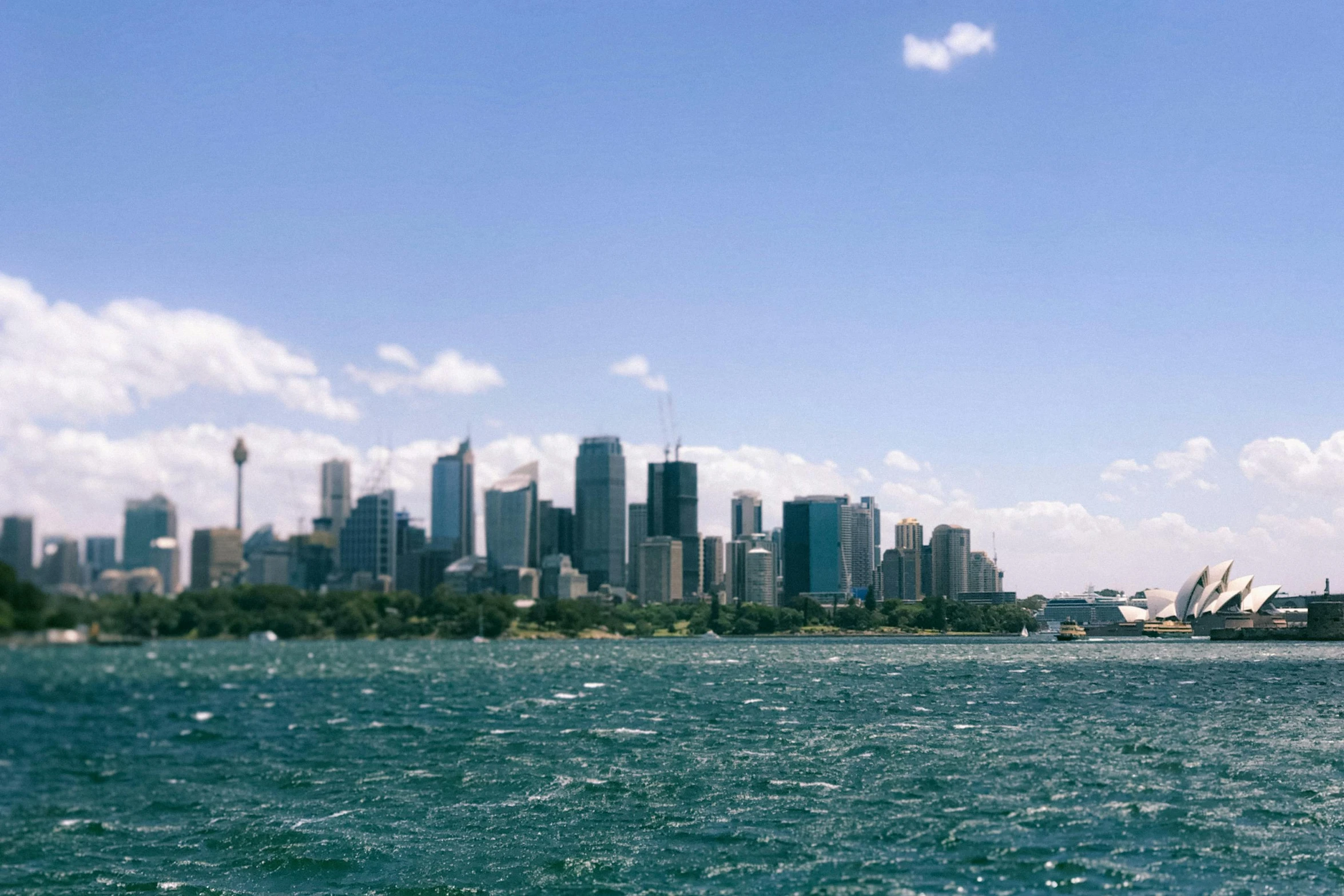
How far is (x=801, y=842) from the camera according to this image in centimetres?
2958

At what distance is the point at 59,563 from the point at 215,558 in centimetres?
650

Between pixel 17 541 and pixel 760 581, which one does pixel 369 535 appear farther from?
pixel 760 581

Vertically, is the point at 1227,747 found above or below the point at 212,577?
below

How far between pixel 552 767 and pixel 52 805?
17.4 m

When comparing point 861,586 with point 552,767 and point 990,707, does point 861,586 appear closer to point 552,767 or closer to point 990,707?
point 990,707

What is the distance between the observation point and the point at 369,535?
198 feet

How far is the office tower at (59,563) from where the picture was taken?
44.4 feet

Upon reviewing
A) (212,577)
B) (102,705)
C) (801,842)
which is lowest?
Result: (102,705)

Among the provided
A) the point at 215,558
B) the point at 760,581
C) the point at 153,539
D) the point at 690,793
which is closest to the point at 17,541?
the point at 153,539

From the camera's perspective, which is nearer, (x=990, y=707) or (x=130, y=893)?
(x=130, y=893)

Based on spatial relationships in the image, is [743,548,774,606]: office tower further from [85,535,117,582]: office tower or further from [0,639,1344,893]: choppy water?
[85,535,117,582]: office tower

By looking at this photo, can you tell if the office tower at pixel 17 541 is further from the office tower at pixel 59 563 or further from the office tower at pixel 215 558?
the office tower at pixel 215 558

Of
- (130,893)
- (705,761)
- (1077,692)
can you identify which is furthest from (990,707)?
(130,893)

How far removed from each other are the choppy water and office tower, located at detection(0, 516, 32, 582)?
622 centimetres
